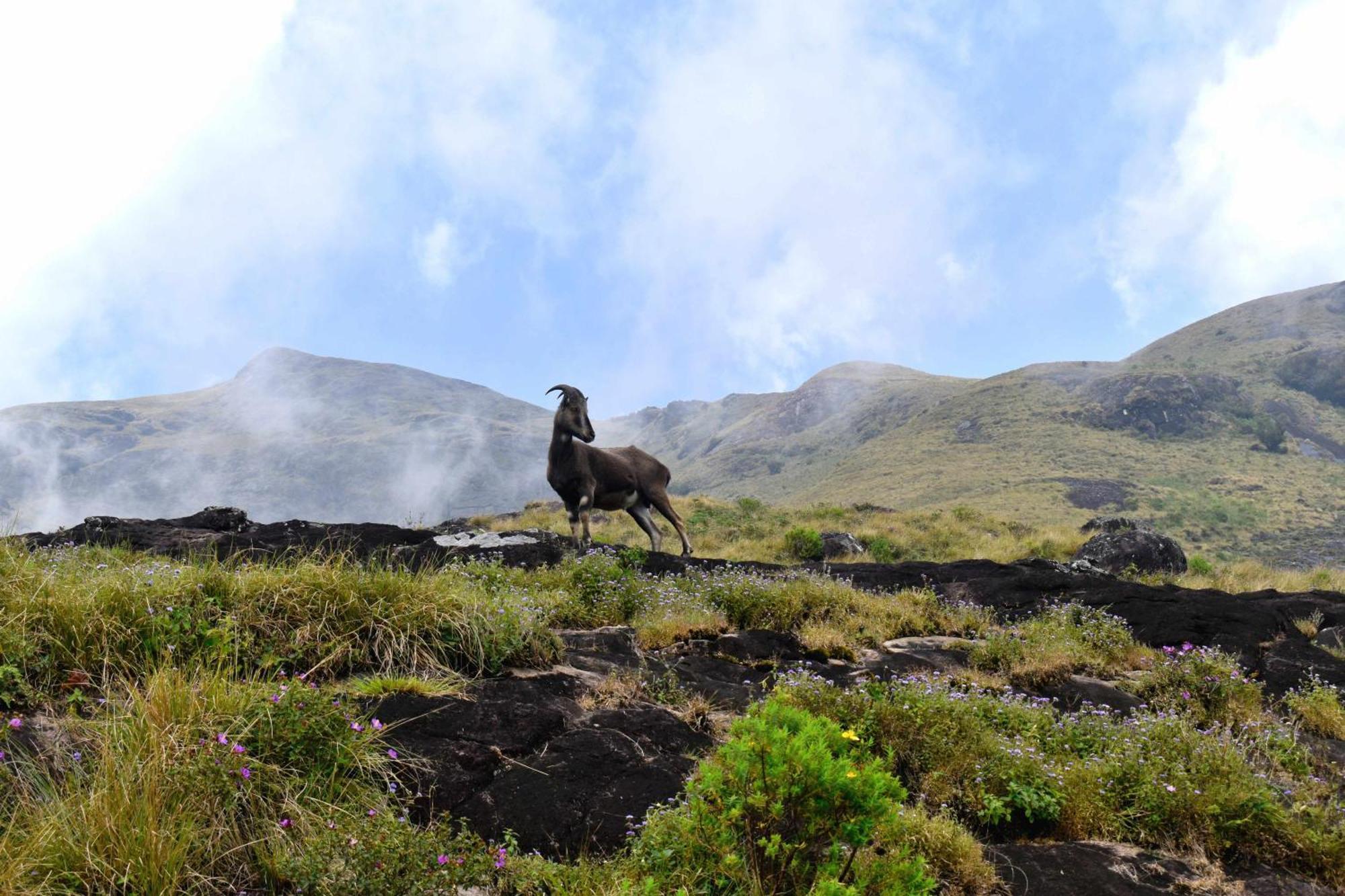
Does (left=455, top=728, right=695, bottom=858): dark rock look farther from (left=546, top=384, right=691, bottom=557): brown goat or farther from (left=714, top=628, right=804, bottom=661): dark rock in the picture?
(left=546, top=384, right=691, bottom=557): brown goat

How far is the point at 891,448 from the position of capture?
3312 inches

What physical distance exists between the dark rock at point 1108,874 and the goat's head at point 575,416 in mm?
9703

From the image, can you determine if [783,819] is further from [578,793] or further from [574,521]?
[574,521]

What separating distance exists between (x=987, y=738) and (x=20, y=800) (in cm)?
477

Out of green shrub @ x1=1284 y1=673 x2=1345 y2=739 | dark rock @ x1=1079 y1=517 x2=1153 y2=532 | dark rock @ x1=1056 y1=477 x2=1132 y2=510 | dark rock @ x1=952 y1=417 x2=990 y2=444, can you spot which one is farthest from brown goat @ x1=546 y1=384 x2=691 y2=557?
dark rock @ x1=952 y1=417 x2=990 y2=444

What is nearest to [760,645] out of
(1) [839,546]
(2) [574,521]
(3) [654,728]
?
(3) [654,728]

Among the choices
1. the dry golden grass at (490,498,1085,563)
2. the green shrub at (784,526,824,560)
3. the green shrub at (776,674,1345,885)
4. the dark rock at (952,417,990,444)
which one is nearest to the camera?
the green shrub at (776,674,1345,885)

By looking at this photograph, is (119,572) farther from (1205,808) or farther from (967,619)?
(967,619)

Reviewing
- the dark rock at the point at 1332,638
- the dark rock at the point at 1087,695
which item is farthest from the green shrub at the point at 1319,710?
the dark rock at the point at 1332,638

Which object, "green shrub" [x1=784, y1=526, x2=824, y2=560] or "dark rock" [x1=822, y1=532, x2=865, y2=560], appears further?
"dark rock" [x1=822, y1=532, x2=865, y2=560]

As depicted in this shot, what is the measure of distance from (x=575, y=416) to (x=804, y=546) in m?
7.82

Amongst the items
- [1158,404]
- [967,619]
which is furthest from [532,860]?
[1158,404]

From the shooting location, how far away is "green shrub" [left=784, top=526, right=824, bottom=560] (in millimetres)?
18531

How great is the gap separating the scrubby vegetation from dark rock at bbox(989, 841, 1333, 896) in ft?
0.53
